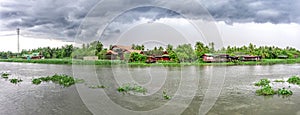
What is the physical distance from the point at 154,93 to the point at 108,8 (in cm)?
437

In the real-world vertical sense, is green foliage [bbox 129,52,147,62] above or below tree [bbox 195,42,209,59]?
below

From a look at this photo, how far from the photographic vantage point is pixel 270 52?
57.9 meters

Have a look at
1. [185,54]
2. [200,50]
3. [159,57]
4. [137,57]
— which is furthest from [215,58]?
[137,57]

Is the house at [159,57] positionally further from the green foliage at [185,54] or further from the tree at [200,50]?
the tree at [200,50]

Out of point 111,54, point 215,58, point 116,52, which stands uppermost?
point 116,52

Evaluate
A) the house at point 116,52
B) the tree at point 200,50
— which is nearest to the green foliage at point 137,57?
the house at point 116,52

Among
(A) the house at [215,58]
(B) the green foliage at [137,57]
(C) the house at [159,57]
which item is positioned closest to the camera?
(B) the green foliage at [137,57]

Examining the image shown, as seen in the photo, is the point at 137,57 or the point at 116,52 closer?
the point at 137,57

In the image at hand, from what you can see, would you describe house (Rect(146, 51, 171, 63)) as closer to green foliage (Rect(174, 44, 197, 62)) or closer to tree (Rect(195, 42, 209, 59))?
green foliage (Rect(174, 44, 197, 62))

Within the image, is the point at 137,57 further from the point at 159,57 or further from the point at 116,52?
the point at 116,52

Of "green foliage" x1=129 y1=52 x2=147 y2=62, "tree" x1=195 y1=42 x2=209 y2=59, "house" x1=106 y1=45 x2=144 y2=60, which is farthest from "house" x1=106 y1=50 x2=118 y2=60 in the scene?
"tree" x1=195 y1=42 x2=209 y2=59

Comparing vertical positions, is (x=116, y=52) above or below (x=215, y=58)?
above

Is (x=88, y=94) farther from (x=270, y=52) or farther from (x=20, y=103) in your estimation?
(x=270, y=52)

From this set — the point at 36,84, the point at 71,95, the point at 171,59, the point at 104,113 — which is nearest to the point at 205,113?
the point at 104,113
